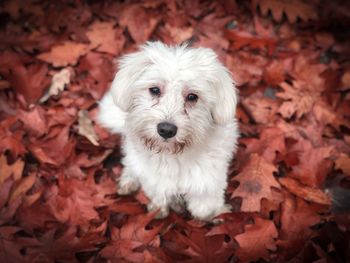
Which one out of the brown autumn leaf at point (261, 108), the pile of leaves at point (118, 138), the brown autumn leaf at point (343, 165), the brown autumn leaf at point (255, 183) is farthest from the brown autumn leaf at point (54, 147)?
the brown autumn leaf at point (343, 165)

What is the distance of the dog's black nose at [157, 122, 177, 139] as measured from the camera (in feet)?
8.32

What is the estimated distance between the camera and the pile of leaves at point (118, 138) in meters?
3.10

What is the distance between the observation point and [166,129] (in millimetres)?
2537

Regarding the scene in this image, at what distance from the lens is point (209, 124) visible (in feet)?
9.21

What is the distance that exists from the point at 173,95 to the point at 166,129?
0.85 feet


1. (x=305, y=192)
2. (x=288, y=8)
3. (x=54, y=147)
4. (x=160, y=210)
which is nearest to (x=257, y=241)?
(x=305, y=192)

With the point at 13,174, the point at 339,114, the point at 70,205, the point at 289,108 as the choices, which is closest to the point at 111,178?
the point at 70,205

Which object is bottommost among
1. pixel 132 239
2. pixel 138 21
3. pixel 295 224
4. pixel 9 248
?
pixel 9 248

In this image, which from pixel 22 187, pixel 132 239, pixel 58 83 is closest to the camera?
pixel 132 239

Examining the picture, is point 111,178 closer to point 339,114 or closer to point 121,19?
point 121,19

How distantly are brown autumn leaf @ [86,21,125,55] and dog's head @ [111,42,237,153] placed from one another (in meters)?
1.62

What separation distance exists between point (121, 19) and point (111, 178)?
1894mm

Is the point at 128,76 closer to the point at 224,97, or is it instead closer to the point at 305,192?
the point at 224,97

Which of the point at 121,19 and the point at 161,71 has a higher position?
the point at 121,19
